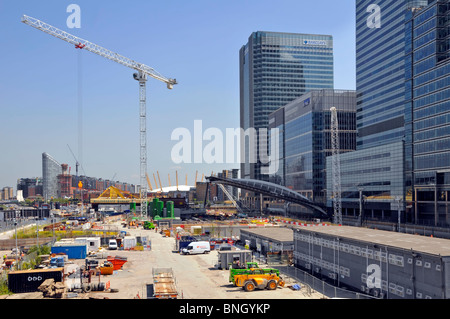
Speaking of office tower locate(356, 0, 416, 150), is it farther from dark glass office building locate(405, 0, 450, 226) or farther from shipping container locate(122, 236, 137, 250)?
shipping container locate(122, 236, 137, 250)

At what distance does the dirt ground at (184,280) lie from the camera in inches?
1351

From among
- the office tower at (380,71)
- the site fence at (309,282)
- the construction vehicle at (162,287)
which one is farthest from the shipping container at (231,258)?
the office tower at (380,71)

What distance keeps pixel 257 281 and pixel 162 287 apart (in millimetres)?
8017

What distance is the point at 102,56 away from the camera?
149m

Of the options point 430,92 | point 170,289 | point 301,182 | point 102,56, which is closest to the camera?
point 170,289

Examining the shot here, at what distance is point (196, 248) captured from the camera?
60094 millimetres

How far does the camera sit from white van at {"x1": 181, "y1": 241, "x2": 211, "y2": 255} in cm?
5978

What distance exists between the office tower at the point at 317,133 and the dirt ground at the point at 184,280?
96689 millimetres

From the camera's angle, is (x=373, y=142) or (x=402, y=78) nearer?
(x=402, y=78)

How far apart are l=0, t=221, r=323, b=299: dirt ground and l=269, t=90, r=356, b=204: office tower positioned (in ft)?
317
